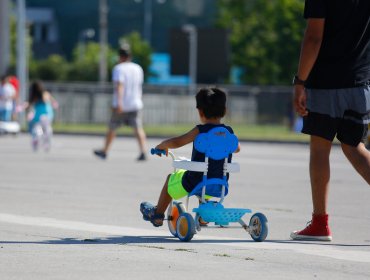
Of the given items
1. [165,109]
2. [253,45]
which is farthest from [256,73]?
[165,109]

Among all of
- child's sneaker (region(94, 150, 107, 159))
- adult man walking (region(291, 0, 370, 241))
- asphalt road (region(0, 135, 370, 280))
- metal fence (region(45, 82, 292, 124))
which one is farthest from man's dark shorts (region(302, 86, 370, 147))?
metal fence (region(45, 82, 292, 124))

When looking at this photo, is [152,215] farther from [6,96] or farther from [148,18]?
[148,18]

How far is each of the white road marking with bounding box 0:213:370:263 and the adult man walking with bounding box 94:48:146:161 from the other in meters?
10.1

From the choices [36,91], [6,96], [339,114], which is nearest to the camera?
[339,114]

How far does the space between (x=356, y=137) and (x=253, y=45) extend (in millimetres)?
53319

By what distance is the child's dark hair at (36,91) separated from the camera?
25.1 metres

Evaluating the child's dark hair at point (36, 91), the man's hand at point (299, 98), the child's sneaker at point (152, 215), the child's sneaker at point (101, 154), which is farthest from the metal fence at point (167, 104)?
the man's hand at point (299, 98)

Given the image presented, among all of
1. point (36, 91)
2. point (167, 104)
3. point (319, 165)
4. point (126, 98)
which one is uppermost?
point (319, 165)

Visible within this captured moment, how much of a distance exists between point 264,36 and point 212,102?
5199cm

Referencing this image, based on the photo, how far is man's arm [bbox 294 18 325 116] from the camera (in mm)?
8812

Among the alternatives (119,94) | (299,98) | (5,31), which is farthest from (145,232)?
(5,31)

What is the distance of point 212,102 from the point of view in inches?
362

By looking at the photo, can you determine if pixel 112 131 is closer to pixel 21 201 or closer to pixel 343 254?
pixel 21 201

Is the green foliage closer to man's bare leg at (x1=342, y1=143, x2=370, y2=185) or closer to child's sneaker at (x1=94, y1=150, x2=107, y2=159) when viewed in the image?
child's sneaker at (x1=94, y1=150, x2=107, y2=159)
